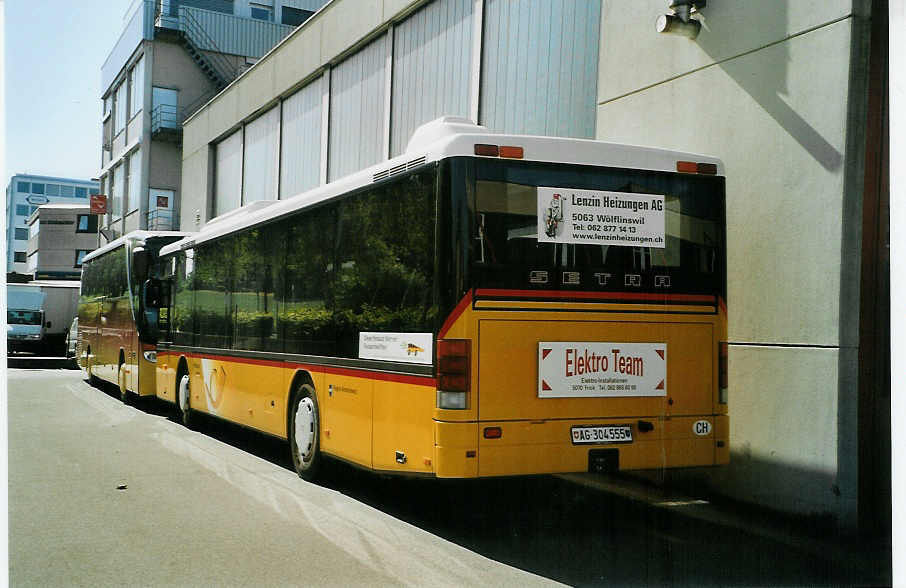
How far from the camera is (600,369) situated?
7.02m

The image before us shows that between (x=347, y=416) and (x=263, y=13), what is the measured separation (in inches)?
1038

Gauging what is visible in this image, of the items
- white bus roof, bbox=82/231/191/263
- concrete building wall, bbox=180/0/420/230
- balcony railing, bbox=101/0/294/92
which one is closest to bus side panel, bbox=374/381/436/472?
white bus roof, bbox=82/231/191/263

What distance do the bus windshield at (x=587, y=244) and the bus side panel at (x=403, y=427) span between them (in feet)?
3.30

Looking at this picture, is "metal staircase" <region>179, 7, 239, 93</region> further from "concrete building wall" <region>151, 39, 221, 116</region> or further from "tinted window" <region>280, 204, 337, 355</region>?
"tinted window" <region>280, 204, 337, 355</region>

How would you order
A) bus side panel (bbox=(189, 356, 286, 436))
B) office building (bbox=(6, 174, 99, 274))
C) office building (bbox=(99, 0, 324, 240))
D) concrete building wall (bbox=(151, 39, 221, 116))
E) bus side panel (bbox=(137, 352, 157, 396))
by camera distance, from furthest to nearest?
concrete building wall (bbox=(151, 39, 221, 116)) → office building (bbox=(99, 0, 324, 240)) → bus side panel (bbox=(137, 352, 157, 396)) → bus side panel (bbox=(189, 356, 286, 436)) → office building (bbox=(6, 174, 99, 274))

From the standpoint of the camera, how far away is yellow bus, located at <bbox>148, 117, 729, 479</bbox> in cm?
666

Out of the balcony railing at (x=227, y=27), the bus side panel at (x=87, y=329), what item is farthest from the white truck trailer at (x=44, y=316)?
the balcony railing at (x=227, y=27)

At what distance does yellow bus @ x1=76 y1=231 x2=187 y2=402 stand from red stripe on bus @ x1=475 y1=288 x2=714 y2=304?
446 inches

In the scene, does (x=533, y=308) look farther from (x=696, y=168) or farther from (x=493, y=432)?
(x=696, y=168)

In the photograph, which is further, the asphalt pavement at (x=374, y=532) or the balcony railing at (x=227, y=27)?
the balcony railing at (x=227, y=27)

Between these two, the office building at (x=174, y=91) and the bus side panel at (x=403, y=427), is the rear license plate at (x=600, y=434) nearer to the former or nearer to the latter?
the bus side panel at (x=403, y=427)

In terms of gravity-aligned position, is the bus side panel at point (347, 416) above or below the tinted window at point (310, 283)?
below

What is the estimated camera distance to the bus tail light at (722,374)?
743 centimetres

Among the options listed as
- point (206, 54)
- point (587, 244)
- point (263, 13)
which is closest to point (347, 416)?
point (587, 244)
